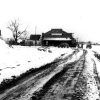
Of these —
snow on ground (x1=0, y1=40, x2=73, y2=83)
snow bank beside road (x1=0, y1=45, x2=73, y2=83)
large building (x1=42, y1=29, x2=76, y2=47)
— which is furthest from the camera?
large building (x1=42, y1=29, x2=76, y2=47)

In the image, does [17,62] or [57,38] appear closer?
[17,62]

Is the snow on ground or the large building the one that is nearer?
the snow on ground

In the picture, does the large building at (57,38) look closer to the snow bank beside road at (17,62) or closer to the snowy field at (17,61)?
the snowy field at (17,61)

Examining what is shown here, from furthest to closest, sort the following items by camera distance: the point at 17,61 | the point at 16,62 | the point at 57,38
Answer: the point at 57,38, the point at 17,61, the point at 16,62

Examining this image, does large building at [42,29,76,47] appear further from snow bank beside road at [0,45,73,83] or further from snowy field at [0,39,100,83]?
snow bank beside road at [0,45,73,83]

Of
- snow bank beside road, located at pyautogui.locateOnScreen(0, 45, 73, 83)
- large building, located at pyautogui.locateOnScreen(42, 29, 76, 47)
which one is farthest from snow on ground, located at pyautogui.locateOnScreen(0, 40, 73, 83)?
large building, located at pyautogui.locateOnScreen(42, 29, 76, 47)

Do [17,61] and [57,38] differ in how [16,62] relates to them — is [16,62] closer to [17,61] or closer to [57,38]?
[17,61]

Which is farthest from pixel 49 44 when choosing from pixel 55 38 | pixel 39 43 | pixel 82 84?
pixel 82 84

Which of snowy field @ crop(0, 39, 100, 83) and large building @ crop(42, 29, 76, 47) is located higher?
large building @ crop(42, 29, 76, 47)

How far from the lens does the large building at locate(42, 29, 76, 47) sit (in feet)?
262

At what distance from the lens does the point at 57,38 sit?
8356 centimetres

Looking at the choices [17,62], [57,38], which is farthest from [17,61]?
[57,38]

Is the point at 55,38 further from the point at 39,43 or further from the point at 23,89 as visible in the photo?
the point at 23,89

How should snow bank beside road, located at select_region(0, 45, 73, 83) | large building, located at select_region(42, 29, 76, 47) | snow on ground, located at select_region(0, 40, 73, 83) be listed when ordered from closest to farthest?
snow bank beside road, located at select_region(0, 45, 73, 83), snow on ground, located at select_region(0, 40, 73, 83), large building, located at select_region(42, 29, 76, 47)
